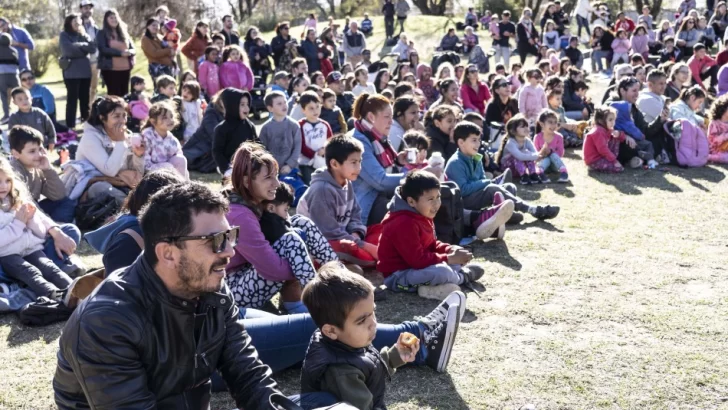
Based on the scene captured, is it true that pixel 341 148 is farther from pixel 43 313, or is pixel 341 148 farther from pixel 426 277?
pixel 43 313

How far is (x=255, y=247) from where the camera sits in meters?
4.44

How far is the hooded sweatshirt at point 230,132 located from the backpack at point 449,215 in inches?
105

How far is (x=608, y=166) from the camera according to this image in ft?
31.0

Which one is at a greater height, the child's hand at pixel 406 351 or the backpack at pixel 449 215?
the child's hand at pixel 406 351

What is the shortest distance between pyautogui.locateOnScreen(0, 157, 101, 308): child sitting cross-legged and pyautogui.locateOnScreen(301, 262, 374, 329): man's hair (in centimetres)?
247

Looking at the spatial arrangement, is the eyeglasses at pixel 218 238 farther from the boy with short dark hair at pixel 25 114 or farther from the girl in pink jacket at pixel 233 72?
the girl in pink jacket at pixel 233 72

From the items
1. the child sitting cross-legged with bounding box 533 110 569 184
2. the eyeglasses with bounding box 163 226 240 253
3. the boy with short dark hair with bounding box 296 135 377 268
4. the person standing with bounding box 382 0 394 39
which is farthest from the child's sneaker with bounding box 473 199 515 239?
the person standing with bounding box 382 0 394 39

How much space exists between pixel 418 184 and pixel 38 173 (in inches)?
139

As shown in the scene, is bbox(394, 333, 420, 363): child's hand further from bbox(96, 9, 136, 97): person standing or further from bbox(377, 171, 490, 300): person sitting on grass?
bbox(96, 9, 136, 97): person standing

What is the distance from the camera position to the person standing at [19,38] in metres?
12.6

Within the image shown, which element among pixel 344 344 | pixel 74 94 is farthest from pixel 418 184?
pixel 74 94

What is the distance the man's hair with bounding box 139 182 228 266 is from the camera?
98.7 inches

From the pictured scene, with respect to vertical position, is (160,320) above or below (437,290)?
above

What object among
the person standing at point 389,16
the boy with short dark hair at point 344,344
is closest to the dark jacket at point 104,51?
the boy with short dark hair at point 344,344
